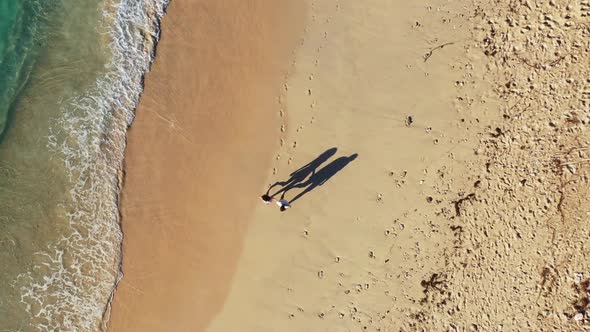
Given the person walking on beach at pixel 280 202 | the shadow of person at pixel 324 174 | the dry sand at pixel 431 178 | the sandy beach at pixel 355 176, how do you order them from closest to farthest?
the dry sand at pixel 431 178 < the sandy beach at pixel 355 176 < the person walking on beach at pixel 280 202 < the shadow of person at pixel 324 174

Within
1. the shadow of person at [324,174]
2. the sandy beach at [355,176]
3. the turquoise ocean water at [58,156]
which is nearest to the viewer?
the sandy beach at [355,176]

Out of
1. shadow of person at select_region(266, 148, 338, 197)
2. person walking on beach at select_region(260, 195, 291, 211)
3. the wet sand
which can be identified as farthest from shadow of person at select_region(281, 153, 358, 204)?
the wet sand

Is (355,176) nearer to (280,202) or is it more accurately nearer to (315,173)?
(315,173)

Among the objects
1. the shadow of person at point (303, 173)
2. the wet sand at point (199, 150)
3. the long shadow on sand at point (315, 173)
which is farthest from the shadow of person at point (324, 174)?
the wet sand at point (199, 150)

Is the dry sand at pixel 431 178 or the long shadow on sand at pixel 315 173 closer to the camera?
the dry sand at pixel 431 178

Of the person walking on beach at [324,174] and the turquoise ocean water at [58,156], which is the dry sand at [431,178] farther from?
the turquoise ocean water at [58,156]

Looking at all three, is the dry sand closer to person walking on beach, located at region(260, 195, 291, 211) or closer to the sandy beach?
the sandy beach
